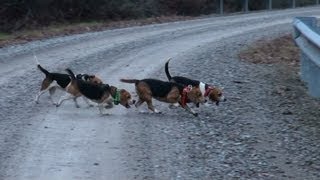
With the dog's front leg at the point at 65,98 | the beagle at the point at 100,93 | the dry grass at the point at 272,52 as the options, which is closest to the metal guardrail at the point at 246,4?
the dry grass at the point at 272,52

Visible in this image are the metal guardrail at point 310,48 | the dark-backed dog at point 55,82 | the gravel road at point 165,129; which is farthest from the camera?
the dark-backed dog at point 55,82

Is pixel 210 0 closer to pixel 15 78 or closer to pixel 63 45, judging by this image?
pixel 63 45

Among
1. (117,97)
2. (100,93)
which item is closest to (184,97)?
(117,97)

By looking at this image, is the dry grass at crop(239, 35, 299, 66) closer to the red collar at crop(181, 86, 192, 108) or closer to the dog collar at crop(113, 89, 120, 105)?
the red collar at crop(181, 86, 192, 108)

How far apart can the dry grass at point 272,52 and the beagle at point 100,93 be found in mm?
5992

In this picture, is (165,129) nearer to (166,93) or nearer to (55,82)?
(166,93)

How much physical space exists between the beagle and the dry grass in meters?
5.99

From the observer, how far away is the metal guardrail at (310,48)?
10337mm

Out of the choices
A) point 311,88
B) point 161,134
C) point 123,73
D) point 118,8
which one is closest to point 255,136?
point 161,134

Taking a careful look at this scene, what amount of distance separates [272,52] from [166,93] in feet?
25.5

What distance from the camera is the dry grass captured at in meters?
16.9

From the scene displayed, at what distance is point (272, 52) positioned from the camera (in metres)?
18.4

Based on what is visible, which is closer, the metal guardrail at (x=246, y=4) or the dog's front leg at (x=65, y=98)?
the dog's front leg at (x=65, y=98)

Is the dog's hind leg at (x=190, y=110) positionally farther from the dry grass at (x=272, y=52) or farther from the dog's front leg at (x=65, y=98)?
the dry grass at (x=272, y=52)
